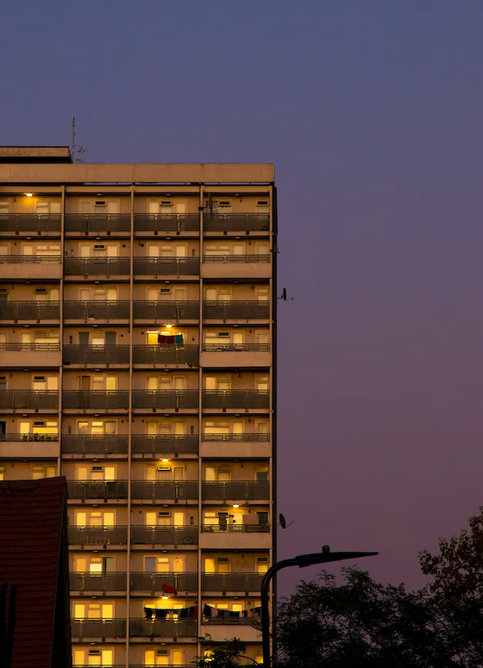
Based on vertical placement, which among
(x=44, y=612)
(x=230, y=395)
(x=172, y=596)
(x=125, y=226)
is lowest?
(x=172, y=596)

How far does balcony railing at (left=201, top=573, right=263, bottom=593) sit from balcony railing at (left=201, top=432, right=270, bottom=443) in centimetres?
874

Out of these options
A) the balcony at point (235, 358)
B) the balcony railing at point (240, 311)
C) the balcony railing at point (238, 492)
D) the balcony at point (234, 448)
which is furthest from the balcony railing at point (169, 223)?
the balcony railing at point (238, 492)

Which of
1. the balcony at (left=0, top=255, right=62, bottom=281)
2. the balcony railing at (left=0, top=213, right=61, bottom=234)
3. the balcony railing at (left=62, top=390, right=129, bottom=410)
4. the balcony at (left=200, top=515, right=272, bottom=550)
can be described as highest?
the balcony railing at (left=0, top=213, right=61, bottom=234)

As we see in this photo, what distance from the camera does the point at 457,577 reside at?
8231 cm

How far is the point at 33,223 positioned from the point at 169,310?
10998mm

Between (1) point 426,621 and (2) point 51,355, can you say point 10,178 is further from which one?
(1) point 426,621

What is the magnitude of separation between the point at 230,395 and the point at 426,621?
3942 cm

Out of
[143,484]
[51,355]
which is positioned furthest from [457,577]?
[51,355]

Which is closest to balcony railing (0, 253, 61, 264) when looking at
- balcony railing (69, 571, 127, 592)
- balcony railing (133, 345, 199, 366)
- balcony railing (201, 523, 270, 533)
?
balcony railing (133, 345, 199, 366)

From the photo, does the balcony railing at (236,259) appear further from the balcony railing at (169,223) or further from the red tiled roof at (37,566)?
the red tiled roof at (37,566)

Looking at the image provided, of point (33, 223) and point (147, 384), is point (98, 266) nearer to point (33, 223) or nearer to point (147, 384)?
point (33, 223)

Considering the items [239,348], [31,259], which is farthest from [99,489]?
[31,259]

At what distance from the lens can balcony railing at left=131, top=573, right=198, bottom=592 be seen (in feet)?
303

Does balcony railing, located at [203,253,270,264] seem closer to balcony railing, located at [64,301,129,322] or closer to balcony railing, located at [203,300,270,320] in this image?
balcony railing, located at [203,300,270,320]
